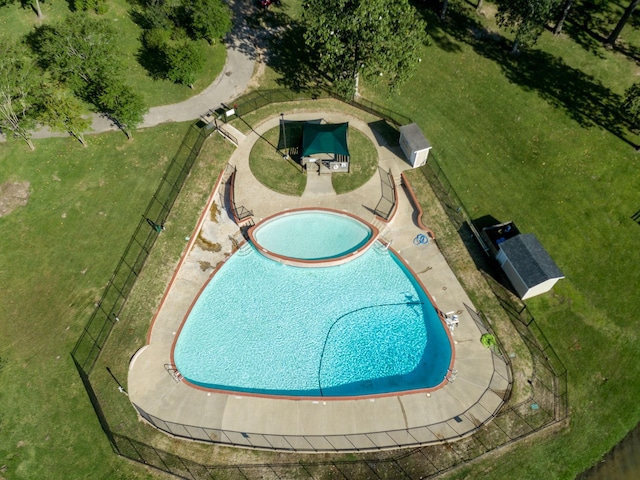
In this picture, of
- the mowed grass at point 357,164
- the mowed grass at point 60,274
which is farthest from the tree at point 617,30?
the mowed grass at point 60,274

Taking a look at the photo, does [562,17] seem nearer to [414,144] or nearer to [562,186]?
[562,186]

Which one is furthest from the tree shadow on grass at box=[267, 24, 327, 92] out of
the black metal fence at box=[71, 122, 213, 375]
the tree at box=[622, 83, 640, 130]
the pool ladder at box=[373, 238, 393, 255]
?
the tree at box=[622, 83, 640, 130]

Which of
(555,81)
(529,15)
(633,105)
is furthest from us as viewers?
(555,81)

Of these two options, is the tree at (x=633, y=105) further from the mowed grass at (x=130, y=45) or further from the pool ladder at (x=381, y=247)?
the mowed grass at (x=130, y=45)

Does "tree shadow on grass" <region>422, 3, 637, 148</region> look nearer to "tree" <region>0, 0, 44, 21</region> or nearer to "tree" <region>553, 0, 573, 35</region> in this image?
"tree" <region>553, 0, 573, 35</region>

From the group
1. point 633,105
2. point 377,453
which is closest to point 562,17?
point 633,105

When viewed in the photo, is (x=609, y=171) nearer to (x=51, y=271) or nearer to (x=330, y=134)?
(x=330, y=134)
